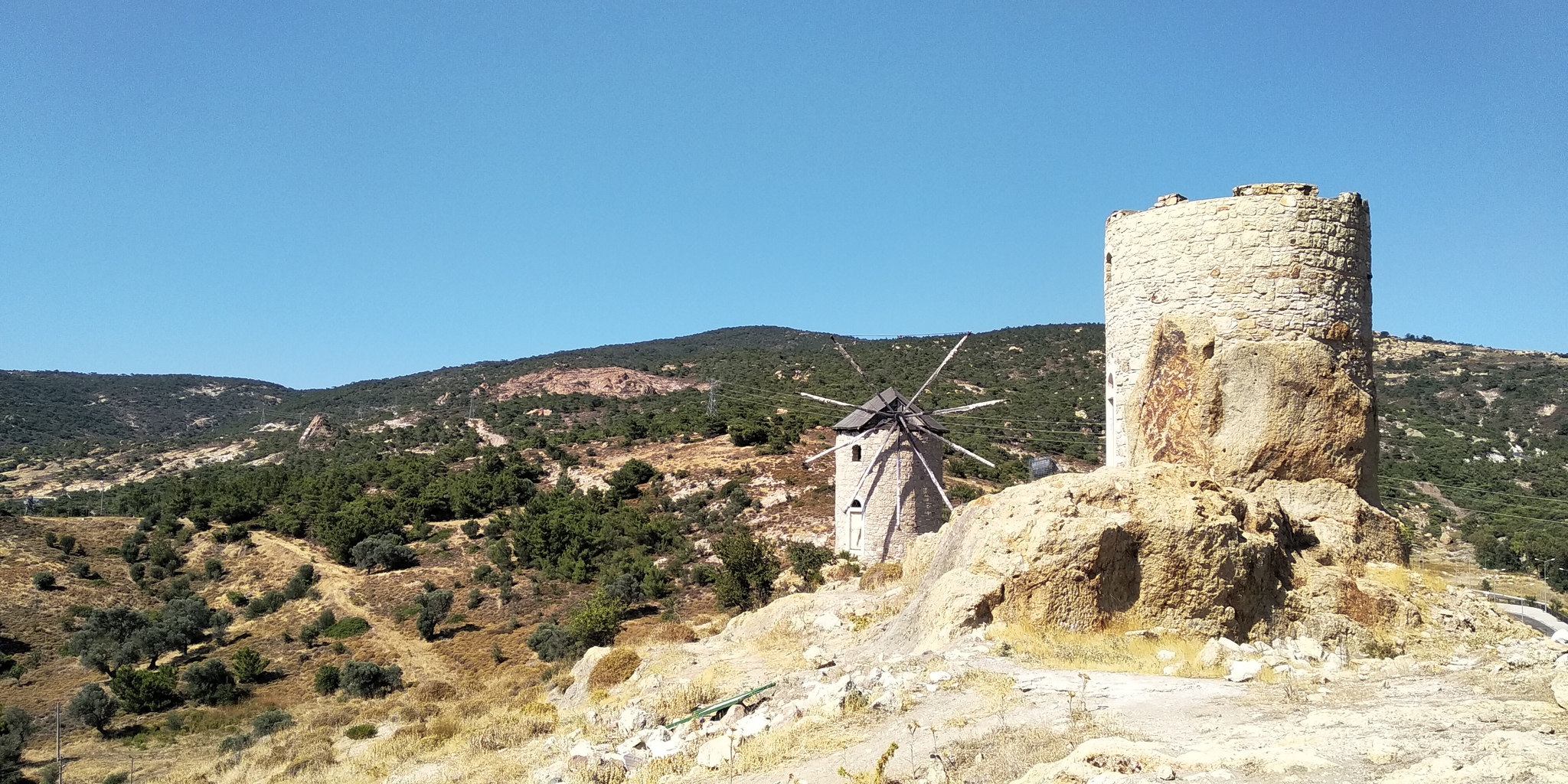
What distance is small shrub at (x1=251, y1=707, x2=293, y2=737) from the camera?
19.8 metres

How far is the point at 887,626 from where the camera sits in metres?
11.7

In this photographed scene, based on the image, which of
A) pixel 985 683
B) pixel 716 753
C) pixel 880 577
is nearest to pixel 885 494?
pixel 880 577

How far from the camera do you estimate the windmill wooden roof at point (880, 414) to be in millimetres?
27688

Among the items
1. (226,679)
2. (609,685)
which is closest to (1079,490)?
(609,685)

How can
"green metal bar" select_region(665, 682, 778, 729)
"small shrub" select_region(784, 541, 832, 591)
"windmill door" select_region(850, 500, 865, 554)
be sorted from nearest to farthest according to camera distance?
"green metal bar" select_region(665, 682, 778, 729)
"small shrub" select_region(784, 541, 832, 591)
"windmill door" select_region(850, 500, 865, 554)

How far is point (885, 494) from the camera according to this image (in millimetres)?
27922

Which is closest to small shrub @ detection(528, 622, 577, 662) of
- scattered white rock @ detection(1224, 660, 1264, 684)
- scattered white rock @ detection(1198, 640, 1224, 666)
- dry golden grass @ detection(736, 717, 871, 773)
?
dry golden grass @ detection(736, 717, 871, 773)

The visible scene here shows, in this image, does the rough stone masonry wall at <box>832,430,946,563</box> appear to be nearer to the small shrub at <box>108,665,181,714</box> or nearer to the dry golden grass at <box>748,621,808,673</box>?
the dry golden grass at <box>748,621,808,673</box>

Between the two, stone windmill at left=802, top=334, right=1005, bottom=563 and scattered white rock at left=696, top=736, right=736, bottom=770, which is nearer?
scattered white rock at left=696, top=736, right=736, bottom=770

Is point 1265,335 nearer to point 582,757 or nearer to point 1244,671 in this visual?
point 1244,671

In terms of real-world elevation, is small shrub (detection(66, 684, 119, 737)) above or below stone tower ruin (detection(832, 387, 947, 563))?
below

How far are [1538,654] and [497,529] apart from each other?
39173mm

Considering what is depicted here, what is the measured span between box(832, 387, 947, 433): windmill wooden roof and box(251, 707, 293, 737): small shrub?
51.6 ft

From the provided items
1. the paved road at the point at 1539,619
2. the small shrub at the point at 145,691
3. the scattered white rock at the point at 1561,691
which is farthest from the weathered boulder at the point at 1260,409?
the small shrub at the point at 145,691
